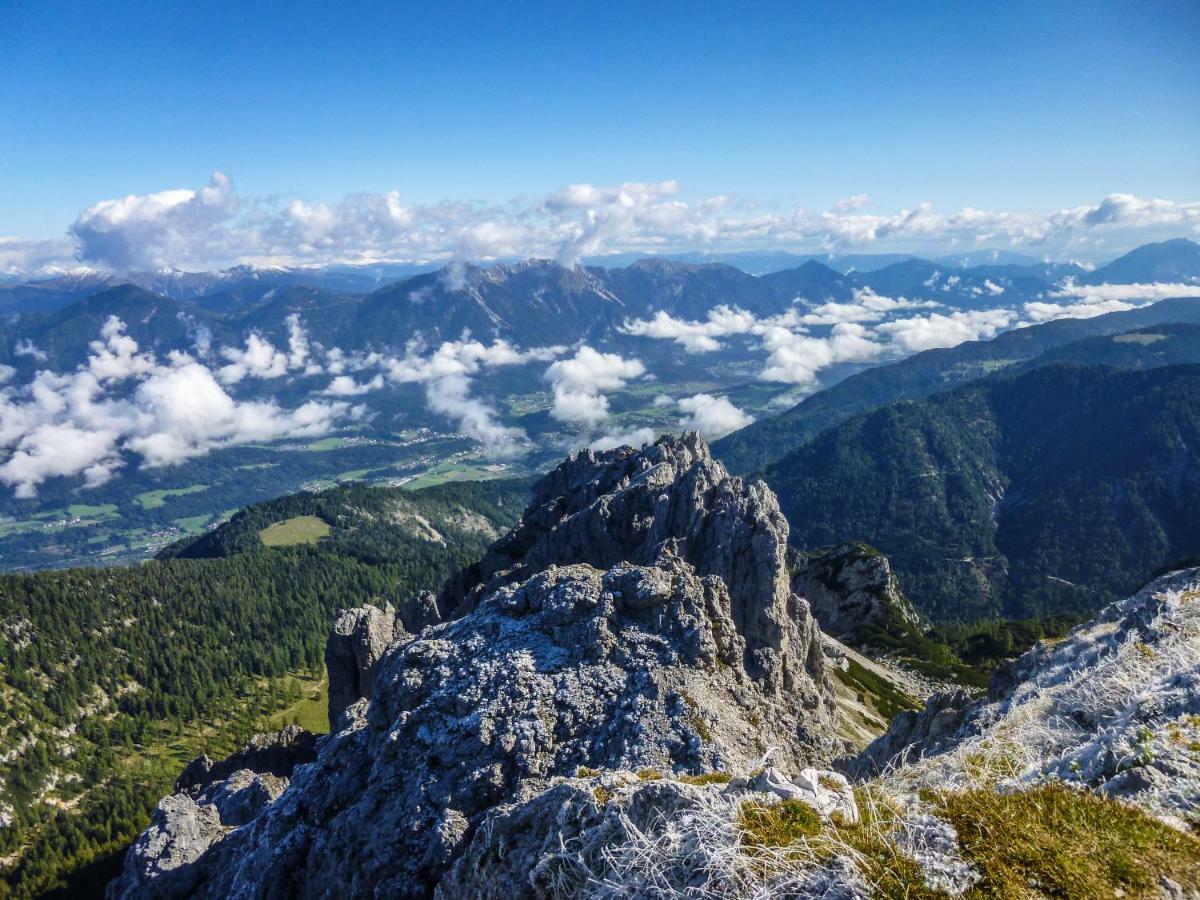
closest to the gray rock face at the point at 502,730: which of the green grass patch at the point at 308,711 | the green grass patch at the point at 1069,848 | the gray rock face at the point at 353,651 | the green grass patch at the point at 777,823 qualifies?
the green grass patch at the point at 777,823

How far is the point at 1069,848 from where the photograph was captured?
29.8ft

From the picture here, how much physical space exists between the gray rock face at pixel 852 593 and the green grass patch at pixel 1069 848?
138m

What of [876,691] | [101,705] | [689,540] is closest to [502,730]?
[689,540]

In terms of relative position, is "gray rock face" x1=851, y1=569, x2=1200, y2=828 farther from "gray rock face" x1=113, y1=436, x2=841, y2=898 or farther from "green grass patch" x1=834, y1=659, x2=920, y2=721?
"green grass patch" x1=834, y1=659, x2=920, y2=721

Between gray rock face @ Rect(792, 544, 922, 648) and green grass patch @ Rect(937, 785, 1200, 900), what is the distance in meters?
138

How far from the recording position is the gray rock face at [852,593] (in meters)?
143

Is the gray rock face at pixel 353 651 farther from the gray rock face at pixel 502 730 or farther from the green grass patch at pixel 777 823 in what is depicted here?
the green grass patch at pixel 777 823

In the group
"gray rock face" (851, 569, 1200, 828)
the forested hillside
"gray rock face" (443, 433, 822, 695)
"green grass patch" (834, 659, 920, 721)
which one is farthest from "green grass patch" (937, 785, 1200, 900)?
the forested hillside

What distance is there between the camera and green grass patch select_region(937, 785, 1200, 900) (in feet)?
27.7

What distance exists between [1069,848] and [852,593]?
504ft

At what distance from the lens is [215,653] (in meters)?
193

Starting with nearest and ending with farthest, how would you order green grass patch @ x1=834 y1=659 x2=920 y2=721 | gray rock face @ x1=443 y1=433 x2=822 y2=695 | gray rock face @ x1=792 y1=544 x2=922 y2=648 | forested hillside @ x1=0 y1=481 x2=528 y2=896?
1. gray rock face @ x1=443 y1=433 x2=822 y2=695
2. green grass patch @ x1=834 y1=659 x2=920 y2=721
3. forested hillside @ x1=0 y1=481 x2=528 y2=896
4. gray rock face @ x1=792 y1=544 x2=922 y2=648

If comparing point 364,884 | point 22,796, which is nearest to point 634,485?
point 364,884

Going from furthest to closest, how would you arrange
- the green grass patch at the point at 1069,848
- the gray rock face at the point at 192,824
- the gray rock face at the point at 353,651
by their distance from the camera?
the gray rock face at the point at 353,651
the gray rock face at the point at 192,824
the green grass patch at the point at 1069,848
